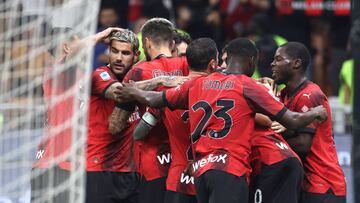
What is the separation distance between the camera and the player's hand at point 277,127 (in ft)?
27.9

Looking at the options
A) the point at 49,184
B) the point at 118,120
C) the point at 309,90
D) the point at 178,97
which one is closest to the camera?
the point at 49,184

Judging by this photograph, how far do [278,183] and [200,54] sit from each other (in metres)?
1.14

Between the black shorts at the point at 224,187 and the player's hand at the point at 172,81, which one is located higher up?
the player's hand at the point at 172,81

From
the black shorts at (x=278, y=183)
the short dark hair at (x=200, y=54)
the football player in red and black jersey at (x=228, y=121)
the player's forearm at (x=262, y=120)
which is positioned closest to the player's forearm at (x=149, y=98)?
the football player in red and black jersey at (x=228, y=121)

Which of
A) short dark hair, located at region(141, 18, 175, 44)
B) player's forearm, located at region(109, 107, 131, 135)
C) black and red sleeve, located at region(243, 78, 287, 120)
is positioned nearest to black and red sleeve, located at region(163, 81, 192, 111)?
black and red sleeve, located at region(243, 78, 287, 120)

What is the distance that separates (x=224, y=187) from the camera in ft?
26.3

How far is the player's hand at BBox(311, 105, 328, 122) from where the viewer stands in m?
8.20

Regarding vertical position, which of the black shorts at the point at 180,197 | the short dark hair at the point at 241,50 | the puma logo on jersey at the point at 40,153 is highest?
the short dark hair at the point at 241,50

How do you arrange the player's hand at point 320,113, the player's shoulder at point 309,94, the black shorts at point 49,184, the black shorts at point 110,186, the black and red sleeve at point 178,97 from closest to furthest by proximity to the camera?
1. the black shorts at point 49,184
2. the player's hand at point 320,113
3. the black and red sleeve at point 178,97
4. the player's shoulder at point 309,94
5. the black shorts at point 110,186

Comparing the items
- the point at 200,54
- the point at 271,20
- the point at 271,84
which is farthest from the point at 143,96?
the point at 271,20

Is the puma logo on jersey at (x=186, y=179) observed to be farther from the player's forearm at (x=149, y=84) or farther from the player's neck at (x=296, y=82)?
the player's neck at (x=296, y=82)

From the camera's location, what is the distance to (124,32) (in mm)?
9141

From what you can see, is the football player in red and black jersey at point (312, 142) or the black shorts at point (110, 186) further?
the black shorts at point (110, 186)

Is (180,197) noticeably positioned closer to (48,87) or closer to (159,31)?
(159,31)
